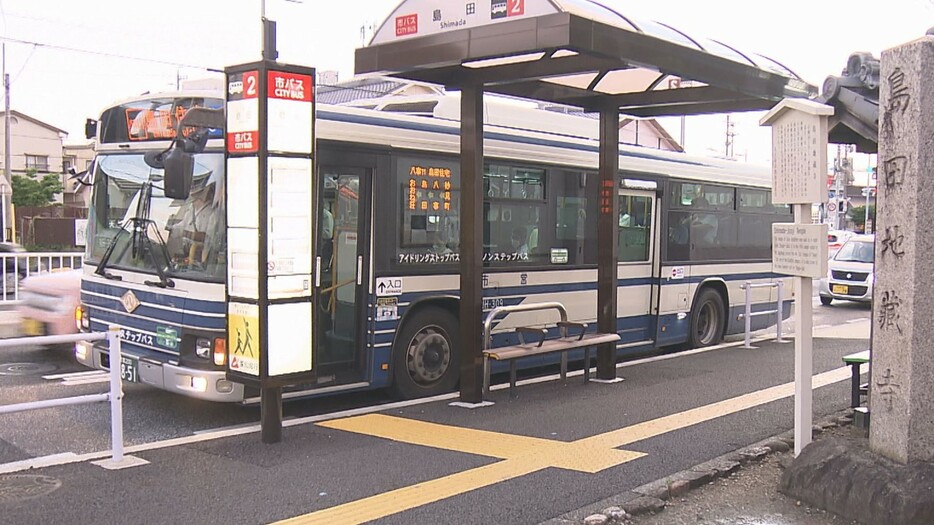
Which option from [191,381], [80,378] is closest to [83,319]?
[80,378]

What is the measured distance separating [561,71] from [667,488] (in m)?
3.91

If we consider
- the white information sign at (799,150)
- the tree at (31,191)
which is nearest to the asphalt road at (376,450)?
the white information sign at (799,150)

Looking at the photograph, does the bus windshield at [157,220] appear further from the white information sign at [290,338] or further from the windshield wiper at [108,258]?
the white information sign at [290,338]

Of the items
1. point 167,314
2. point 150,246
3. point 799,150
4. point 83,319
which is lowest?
point 83,319

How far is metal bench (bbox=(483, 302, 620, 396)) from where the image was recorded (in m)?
8.77

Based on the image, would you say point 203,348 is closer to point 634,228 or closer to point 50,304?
point 50,304

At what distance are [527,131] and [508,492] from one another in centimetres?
553

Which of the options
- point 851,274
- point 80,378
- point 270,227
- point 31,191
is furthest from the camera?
point 31,191

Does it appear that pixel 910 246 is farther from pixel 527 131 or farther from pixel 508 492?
pixel 527 131

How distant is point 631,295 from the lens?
38.0ft

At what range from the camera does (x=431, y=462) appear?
6.49 meters

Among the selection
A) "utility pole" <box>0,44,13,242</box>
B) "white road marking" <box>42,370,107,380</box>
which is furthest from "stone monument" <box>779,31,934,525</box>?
"utility pole" <box>0,44,13,242</box>

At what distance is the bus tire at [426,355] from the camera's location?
8727 mm

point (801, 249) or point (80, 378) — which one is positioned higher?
point (801, 249)
